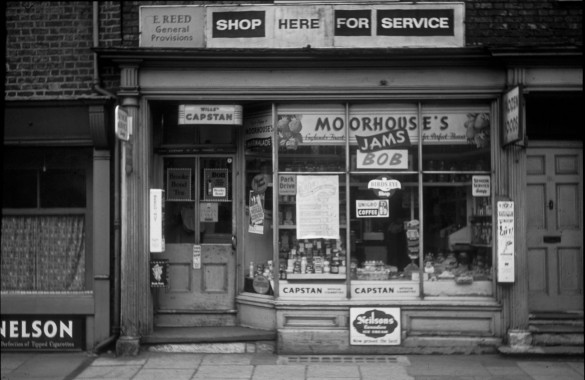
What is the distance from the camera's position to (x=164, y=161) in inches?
390

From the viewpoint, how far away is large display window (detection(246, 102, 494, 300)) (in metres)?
9.33

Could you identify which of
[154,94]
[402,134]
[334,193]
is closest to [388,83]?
[402,134]

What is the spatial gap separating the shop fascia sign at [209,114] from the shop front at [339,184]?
0.07 ft

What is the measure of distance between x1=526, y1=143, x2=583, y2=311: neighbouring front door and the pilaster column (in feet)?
17.0

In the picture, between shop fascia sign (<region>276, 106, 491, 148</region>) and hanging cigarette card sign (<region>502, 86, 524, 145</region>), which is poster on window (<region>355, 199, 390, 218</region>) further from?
hanging cigarette card sign (<region>502, 86, 524, 145</region>)

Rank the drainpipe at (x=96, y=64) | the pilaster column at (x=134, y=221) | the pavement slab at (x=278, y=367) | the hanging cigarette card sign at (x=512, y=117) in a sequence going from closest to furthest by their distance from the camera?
the pavement slab at (x=278, y=367) < the hanging cigarette card sign at (x=512, y=117) < the pilaster column at (x=134, y=221) < the drainpipe at (x=96, y=64)

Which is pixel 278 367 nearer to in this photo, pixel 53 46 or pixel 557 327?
pixel 557 327

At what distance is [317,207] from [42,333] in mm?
3990

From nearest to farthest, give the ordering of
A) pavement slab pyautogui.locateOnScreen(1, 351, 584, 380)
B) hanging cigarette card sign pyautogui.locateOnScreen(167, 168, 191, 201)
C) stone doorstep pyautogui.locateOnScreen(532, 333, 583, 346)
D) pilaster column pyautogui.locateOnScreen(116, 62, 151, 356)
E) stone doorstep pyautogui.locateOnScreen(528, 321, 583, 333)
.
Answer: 1. pavement slab pyautogui.locateOnScreen(1, 351, 584, 380)
2. stone doorstep pyautogui.locateOnScreen(532, 333, 583, 346)
3. stone doorstep pyautogui.locateOnScreen(528, 321, 583, 333)
4. pilaster column pyautogui.locateOnScreen(116, 62, 151, 356)
5. hanging cigarette card sign pyautogui.locateOnScreen(167, 168, 191, 201)

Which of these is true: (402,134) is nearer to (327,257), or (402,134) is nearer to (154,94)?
(327,257)

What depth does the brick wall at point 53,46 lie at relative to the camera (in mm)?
9344

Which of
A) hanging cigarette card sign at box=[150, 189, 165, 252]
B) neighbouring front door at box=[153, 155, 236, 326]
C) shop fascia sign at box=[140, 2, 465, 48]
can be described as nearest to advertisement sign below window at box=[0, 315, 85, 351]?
neighbouring front door at box=[153, 155, 236, 326]

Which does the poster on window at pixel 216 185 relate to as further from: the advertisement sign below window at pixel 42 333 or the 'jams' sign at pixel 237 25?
the advertisement sign below window at pixel 42 333

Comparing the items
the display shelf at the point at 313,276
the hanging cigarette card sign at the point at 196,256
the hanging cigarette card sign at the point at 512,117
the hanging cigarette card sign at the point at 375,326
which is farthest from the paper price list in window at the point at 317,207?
the hanging cigarette card sign at the point at 512,117
